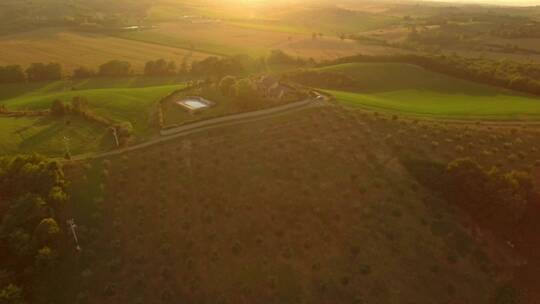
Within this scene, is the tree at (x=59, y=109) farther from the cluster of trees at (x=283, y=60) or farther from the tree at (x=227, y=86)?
the cluster of trees at (x=283, y=60)

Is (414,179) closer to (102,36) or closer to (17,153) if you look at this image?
(17,153)

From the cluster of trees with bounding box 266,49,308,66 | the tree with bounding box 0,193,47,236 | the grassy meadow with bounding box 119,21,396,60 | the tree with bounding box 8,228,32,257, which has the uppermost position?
the grassy meadow with bounding box 119,21,396,60

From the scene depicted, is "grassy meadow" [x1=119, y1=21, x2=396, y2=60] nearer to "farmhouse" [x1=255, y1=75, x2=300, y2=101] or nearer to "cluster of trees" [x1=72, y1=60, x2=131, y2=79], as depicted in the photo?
"cluster of trees" [x1=72, y1=60, x2=131, y2=79]

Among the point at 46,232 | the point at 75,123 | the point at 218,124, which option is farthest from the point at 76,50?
the point at 46,232

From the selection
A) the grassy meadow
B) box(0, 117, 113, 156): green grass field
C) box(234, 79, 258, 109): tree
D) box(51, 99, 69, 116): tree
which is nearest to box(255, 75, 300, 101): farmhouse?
box(234, 79, 258, 109): tree

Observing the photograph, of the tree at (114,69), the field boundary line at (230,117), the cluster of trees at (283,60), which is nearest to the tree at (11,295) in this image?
the field boundary line at (230,117)

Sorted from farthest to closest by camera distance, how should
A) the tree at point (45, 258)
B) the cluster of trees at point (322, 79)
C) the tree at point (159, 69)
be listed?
the tree at point (159, 69), the cluster of trees at point (322, 79), the tree at point (45, 258)
